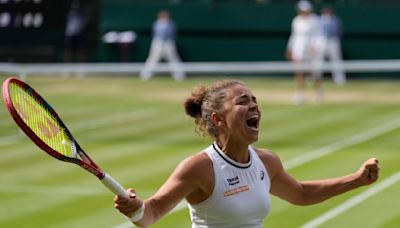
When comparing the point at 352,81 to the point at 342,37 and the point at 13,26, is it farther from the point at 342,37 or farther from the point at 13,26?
the point at 13,26

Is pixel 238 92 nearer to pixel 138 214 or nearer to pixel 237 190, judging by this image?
pixel 237 190

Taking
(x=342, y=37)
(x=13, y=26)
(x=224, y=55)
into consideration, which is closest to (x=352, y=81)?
(x=342, y=37)

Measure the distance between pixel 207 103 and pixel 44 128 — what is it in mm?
1053

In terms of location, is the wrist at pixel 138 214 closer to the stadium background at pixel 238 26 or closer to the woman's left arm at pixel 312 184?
the woman's left arm at pixel 312 184

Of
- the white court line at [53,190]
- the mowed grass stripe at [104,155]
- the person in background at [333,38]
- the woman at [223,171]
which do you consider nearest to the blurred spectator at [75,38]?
the person in background at [333,38]

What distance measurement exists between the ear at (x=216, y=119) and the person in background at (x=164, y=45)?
2623cm

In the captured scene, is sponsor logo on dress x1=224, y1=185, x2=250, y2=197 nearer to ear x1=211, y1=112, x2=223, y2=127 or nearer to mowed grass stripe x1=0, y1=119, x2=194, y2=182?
ear x1=211, y1=112, x2=223, y2=127

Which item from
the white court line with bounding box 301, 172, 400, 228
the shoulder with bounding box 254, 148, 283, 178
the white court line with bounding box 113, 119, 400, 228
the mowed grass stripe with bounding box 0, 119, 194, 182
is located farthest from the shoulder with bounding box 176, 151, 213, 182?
the mowed grass stripe with bounding box 0, 119, 194, 182

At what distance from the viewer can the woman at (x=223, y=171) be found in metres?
6.30

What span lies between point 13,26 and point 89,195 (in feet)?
24.6

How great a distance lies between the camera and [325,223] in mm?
11766

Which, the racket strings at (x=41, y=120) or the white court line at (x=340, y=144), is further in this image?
the white court line at (x=340, y=144)

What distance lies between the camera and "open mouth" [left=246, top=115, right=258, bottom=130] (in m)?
6.38

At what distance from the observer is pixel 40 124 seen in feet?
19.8
